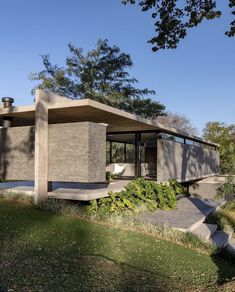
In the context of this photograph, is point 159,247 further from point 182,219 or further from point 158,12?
point 158,12

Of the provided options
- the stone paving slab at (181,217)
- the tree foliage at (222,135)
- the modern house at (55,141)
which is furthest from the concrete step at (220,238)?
the tree foliage at (222,135)

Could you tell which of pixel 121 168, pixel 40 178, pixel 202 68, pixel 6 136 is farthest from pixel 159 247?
pixel 202 68

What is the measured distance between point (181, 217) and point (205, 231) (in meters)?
0.89

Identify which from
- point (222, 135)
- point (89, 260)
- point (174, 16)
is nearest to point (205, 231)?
point (89, 260)

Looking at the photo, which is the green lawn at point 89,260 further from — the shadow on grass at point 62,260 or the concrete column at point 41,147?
the concrete column at point 41,147

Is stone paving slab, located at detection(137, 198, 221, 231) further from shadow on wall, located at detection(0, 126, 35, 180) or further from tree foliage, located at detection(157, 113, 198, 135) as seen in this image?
tree foliage, located at detection(157, 113, 198, 135)

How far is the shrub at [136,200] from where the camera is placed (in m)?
8.69

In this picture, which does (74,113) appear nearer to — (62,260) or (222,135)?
(62,260)

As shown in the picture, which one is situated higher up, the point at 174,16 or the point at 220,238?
the point at 174,16

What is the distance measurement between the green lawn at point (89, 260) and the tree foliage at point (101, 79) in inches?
723

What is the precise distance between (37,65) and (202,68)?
498 inches

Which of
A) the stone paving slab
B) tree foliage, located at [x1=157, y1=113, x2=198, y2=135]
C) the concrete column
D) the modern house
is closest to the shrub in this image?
the stone paving slab

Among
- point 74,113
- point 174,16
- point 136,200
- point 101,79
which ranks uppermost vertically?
point 101,79

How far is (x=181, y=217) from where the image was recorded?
9.08m
